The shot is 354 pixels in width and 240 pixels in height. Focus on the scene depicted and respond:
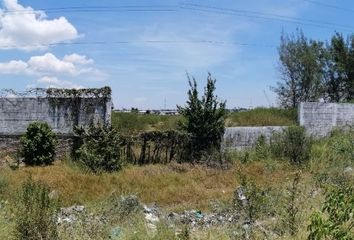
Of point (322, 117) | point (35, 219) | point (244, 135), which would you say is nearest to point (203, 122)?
point (244, 135)

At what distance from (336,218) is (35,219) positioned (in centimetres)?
315

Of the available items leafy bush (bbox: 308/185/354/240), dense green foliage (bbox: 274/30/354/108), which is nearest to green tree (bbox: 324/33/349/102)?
dense green foliage (bbox: 274/30/354/108)

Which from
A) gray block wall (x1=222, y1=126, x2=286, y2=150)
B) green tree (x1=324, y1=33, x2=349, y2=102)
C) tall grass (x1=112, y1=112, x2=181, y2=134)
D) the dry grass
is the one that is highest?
green tree (x1=324, y1=33, x2=349, y2=102)

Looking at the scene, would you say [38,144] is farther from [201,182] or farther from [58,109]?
[201,182]

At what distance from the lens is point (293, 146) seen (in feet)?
61.0

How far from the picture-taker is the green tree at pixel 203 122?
18031 millimetres

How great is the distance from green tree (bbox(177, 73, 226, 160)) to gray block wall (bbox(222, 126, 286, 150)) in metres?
0.55

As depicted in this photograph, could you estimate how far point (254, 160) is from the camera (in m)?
18.2

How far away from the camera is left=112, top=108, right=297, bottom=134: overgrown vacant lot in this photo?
2072 centimetres

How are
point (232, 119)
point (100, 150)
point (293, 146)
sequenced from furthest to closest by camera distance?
1. point (232, 119)
2. point (293, 146)
3. point (100, 150)

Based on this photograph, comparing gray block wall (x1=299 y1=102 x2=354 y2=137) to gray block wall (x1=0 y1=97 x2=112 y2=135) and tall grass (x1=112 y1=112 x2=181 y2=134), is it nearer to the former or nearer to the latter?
tall grass (x1=112 y1=112 x2=181 y2=134)

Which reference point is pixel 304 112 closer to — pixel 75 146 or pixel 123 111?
pixel 123 111

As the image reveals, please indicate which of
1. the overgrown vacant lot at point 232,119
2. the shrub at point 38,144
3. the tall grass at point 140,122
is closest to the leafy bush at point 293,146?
the overgrown vacant lot at point 232,119

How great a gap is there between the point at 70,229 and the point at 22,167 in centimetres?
968
